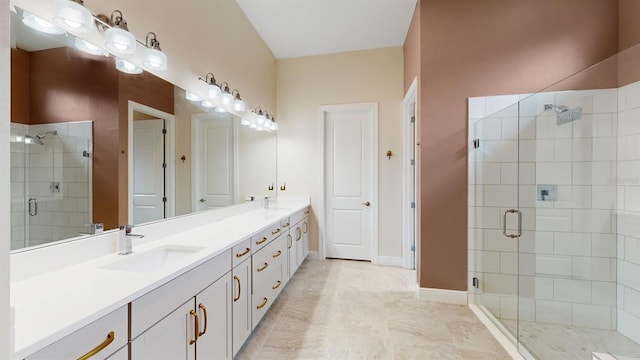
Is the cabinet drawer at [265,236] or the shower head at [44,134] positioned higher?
the shower head at [44,134]

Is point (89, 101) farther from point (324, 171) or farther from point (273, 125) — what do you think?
point (324, 171)

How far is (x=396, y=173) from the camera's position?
140 inches

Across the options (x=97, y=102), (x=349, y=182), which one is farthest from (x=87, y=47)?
(x=349, y=182)

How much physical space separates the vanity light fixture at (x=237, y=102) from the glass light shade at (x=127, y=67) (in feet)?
3.61

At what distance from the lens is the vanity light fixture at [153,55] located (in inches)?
63.3

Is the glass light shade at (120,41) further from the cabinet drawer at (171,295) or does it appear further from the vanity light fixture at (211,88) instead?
the cabinet drawer at (171,295)

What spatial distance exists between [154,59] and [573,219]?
3.31 m

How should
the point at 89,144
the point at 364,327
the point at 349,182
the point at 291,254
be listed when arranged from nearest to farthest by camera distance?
the point at 89,144, the point at 364,327, the point at 291,254, the point at 349,182

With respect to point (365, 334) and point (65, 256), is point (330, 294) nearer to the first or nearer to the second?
point (365, 334)

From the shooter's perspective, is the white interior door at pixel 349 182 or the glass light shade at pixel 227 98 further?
the white interior door at pixel 349 182

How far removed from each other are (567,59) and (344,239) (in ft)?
10.3

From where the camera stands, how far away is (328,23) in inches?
122

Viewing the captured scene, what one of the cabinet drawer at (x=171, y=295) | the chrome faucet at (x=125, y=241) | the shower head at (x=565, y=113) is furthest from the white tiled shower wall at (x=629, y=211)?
the chrome faucet at (x=125, y=241)

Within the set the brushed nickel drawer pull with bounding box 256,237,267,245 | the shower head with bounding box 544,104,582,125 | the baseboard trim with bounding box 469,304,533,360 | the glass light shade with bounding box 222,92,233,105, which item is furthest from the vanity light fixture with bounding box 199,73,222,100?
the baseboard trim with bounding box 469,304,533,360
